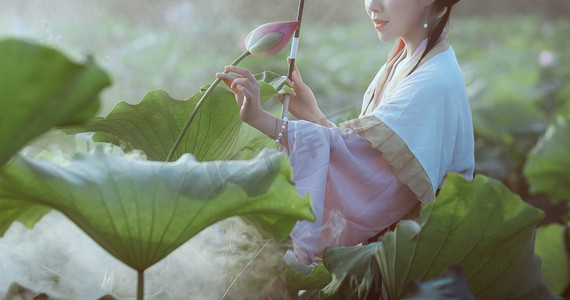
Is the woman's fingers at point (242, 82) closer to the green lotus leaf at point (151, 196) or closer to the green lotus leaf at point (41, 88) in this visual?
the green lotus leaf at point (151, 196)

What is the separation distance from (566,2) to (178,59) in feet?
22.8

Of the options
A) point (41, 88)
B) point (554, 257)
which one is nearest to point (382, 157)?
point (41, 88)

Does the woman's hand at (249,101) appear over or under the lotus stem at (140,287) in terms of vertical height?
over

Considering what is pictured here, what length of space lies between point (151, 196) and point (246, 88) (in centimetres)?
22

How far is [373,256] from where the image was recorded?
68cm

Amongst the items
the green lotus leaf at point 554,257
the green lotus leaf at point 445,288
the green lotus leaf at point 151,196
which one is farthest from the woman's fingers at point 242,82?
the green lotus leaf at point 554,257

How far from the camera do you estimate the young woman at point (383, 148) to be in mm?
815

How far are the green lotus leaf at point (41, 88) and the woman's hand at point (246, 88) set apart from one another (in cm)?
30

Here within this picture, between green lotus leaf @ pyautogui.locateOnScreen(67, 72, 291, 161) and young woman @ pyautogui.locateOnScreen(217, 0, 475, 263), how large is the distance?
2.2 inches

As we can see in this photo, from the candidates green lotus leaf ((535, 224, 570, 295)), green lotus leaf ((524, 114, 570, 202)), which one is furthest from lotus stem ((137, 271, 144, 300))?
green lotus leaf ((524, 114, 570, 202))

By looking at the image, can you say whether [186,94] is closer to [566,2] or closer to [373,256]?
[373,256]

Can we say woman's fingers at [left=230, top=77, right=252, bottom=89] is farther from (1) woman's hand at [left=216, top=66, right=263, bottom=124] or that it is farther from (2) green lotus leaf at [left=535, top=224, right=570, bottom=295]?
(2) green lotus leaf at [left=535, top=224, right=570, bottom=295]

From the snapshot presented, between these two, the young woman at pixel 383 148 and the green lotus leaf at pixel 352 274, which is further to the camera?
the young woman at pixel 383 148

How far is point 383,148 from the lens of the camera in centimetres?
85
